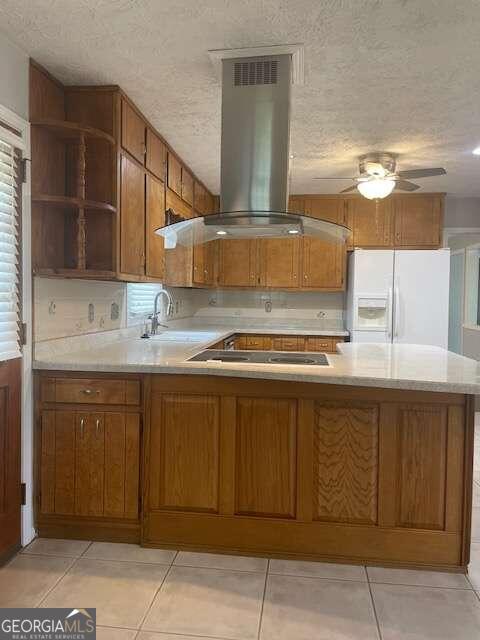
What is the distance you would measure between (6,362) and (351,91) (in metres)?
2.37

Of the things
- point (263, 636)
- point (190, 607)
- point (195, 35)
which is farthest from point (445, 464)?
point (195, 35)

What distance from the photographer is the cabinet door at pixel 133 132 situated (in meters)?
2.85

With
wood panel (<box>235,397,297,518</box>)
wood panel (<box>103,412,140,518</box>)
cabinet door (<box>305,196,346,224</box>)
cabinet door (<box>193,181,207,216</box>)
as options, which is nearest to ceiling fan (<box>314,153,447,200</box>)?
cabinet door (<box>305,196,346,224</box>)

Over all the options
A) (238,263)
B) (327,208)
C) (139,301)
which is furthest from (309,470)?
(327,208)

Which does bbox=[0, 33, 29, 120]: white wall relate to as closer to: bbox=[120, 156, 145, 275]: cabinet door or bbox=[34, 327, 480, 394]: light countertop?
bbox=[120, 156, 145, 275]: cabinet door

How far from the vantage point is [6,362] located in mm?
2285

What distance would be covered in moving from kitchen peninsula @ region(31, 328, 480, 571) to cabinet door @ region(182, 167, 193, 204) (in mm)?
2206

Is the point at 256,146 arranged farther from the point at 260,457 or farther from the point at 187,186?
the point at 187,186

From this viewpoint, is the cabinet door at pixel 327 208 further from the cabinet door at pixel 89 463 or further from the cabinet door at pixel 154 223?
the cabinet door at pixel 89 463

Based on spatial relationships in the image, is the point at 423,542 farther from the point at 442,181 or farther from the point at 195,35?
the point at 442,181

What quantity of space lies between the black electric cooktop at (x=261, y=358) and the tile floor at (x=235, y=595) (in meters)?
0.99

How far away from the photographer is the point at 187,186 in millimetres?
4441

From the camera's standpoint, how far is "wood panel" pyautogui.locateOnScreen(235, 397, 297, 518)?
7.84 ft

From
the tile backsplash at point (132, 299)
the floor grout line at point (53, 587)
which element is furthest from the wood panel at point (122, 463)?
the tile backsplash at point (132, 299)
